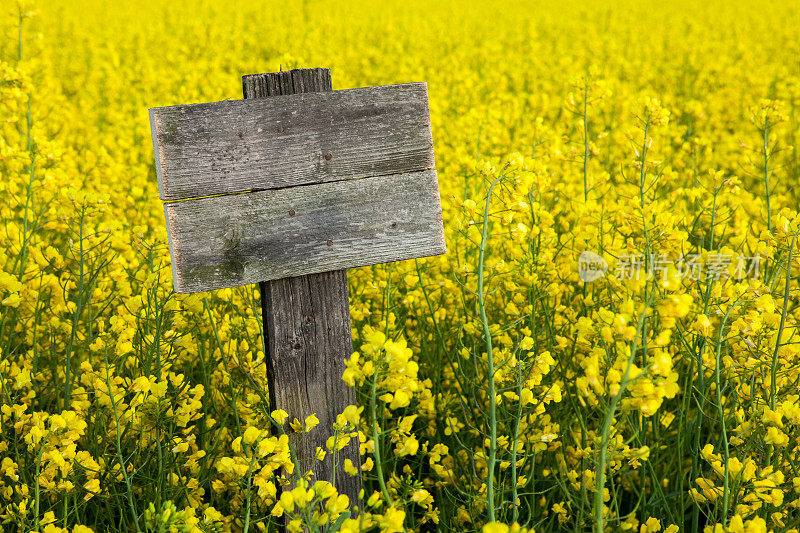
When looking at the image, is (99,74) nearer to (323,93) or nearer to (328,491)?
(323,93)

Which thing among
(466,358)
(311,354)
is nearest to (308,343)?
(311,354)

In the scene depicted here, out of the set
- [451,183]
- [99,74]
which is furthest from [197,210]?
[99,74]

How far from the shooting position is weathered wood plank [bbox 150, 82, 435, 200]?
4.72ft

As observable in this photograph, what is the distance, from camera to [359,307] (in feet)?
8.57

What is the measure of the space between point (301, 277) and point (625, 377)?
0.77 m

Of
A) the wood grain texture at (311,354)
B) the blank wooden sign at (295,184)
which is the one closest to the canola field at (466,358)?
the wood grain texture at (311,354)

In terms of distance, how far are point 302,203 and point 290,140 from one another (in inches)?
5.1

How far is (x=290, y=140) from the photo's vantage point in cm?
153

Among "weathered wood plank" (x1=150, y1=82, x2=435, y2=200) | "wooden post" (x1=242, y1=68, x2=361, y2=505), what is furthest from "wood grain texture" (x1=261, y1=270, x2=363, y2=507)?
"weathered wood plank" (x1=150, y1=82, x2=435, y2=200)

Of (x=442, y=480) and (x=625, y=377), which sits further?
(x=442, y=480)

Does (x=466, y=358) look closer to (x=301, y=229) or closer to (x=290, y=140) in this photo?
(x=301, y=229)

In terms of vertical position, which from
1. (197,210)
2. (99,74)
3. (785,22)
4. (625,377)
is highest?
(785,22)

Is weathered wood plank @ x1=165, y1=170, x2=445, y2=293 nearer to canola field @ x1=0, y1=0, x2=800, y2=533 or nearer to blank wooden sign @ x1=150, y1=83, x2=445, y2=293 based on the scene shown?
blank wooden sign @ x1=150, y1=83, x2=445, y2=293

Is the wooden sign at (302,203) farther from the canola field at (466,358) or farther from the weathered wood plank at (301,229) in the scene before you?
the canola field at (466,358)
